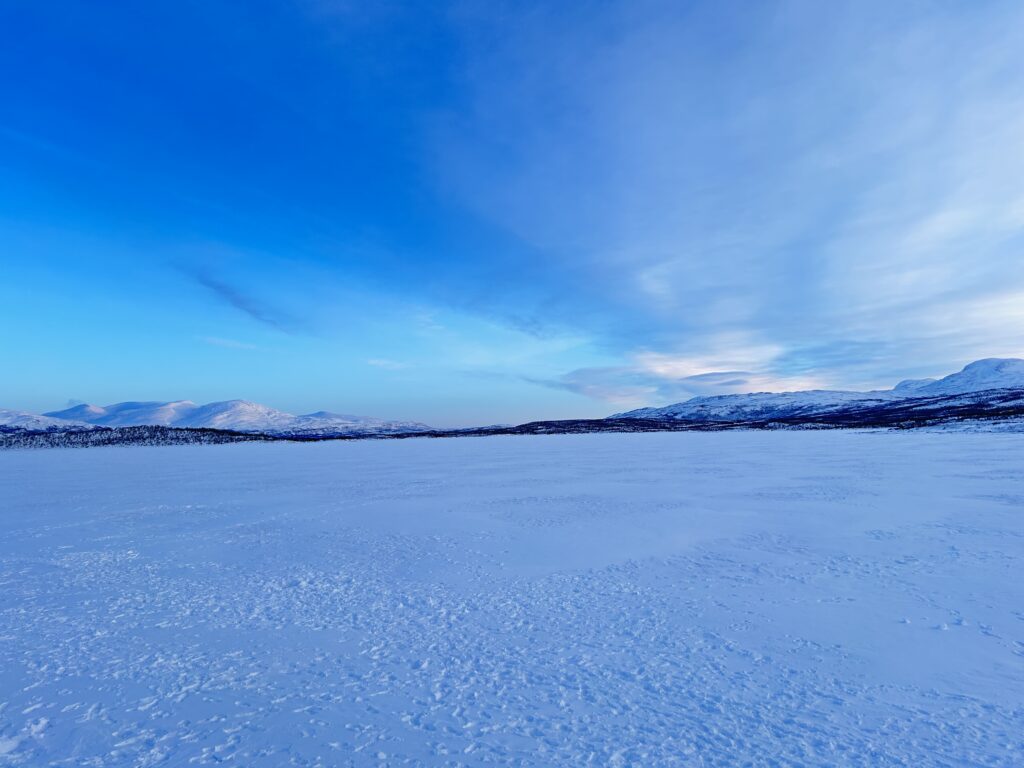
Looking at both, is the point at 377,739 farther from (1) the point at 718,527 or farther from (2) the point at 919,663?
(1) the point at 718,527

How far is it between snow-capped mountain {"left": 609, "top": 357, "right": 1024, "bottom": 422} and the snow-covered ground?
14432 cm

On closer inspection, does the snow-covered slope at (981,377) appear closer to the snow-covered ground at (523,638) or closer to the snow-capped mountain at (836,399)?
the snow-capped mountain at (836,399)

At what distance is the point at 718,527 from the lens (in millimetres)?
10688

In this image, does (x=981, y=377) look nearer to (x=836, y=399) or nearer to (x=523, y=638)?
(x=836, y=399)

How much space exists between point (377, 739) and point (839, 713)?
136 inches

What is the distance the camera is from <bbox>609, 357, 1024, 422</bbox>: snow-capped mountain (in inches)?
5768

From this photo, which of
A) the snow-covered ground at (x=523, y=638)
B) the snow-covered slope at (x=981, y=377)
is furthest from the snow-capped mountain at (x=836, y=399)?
the snow-covered ground at (x=523, y=638)

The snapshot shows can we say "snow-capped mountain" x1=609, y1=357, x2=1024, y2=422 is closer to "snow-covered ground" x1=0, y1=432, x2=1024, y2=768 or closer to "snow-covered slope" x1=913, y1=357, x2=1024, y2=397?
"snow-covered slope" x1=913, y1=357, x2=1024, y2=397

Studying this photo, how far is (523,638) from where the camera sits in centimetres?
566

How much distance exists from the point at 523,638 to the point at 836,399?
188m

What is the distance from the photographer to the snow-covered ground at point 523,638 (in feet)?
13.0

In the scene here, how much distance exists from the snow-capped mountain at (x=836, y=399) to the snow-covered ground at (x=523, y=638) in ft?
474

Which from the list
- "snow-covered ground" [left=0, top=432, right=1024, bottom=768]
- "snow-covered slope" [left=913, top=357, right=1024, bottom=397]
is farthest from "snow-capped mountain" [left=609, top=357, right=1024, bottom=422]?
"snow-covered ground" [left=0, top=432, right=1024, bottom=768]

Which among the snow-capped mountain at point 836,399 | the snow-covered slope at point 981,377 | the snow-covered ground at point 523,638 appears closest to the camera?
the snow-covered ground at point 523,638
